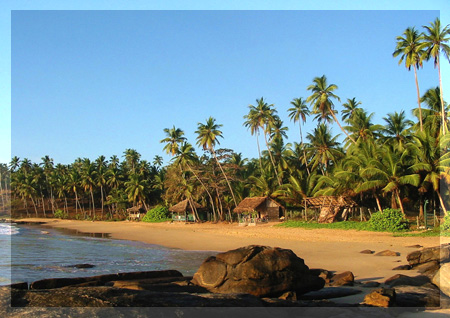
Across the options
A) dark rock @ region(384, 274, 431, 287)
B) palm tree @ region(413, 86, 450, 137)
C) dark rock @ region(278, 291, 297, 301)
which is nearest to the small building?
palm tree @ region(413, 86, 450, 137)

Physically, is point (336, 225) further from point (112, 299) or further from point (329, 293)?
point (112, 299)

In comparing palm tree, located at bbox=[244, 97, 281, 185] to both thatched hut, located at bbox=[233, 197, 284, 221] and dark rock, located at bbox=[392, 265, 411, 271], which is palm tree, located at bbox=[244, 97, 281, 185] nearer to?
thatched hut, located at bbox=[233, 197, 284, 221]

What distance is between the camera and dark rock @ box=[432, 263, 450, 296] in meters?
7.56

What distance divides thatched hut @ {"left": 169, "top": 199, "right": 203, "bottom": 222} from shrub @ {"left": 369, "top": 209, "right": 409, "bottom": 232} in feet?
87.4

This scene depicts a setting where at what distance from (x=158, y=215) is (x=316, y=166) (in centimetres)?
2286

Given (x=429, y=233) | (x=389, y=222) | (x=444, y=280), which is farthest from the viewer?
(x=389, y=222)

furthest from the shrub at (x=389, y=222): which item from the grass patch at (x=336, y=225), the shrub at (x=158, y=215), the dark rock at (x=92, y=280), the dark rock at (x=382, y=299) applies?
the shrub at (x=158, y=215)

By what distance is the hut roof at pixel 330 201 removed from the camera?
32.0 metres

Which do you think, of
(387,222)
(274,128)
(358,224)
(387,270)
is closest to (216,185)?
(274,128)

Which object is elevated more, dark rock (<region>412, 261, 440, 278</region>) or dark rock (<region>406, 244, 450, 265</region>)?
dark rock (<region>406, 244, 450, 265</region>)

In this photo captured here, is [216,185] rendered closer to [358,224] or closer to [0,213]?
[358,224]

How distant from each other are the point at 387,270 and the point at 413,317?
6018 mm

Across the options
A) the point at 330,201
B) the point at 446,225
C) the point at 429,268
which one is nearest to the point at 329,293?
the point at 429,268

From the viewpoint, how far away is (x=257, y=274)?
7305 mm
